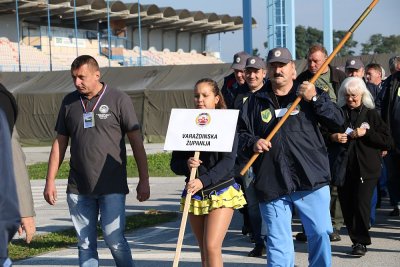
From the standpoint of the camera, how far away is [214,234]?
6336 mm

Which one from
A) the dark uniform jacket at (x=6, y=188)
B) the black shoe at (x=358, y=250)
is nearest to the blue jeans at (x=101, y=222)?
the black shoe at (x=358, y=250)

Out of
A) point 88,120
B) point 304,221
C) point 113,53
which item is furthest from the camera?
point 113,53

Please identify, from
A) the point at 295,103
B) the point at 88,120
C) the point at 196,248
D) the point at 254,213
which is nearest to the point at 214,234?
the point at 295,103

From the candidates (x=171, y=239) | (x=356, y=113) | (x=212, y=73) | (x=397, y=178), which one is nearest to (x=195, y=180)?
(x=356, y=113)

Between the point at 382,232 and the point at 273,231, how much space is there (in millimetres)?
4168

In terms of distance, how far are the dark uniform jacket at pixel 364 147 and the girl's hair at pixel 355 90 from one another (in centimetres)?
8

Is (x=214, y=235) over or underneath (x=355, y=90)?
underneath

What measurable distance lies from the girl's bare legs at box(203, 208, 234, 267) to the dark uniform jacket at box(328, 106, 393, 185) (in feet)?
8.74

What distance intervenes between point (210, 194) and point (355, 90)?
112 inches

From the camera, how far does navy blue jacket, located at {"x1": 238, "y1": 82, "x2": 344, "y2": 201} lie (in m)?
6.43

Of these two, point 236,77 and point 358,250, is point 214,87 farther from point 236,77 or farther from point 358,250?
point 236,77

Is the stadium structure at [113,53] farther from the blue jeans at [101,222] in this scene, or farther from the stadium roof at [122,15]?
the blue jeans at [101,222]

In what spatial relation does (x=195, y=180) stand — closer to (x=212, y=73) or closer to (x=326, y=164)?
(x=326, y=164)

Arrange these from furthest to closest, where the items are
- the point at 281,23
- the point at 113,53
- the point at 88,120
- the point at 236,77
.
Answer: the point at 113,53
the point at 281,23
the point at 236,77
the point at 88,120
